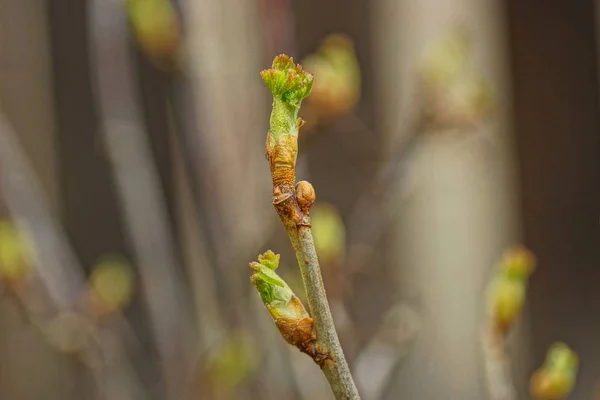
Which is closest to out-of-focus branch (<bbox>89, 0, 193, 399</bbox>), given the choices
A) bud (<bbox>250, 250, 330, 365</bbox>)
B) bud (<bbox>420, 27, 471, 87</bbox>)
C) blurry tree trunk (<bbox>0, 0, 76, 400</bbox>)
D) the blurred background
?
the blurred background

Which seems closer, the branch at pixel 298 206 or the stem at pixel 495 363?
the branch at pixel 298 206

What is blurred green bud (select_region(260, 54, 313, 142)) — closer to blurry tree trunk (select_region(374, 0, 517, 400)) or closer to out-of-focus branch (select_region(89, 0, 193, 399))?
out-of-focus branch (select_region(89, 0, 193, 399))

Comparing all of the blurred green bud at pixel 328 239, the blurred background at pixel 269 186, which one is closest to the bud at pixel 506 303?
the blurred green bud at pixel 328 239

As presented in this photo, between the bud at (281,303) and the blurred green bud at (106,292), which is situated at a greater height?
the bud at (281,303)

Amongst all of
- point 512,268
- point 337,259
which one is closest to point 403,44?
point 337,259

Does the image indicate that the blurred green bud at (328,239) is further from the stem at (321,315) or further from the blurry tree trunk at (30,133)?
the blurry tree trunk at (30,133)

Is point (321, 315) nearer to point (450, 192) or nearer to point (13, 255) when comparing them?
point (13, 255)

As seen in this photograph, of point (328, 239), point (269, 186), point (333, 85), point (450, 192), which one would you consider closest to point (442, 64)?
point (333, 85)
